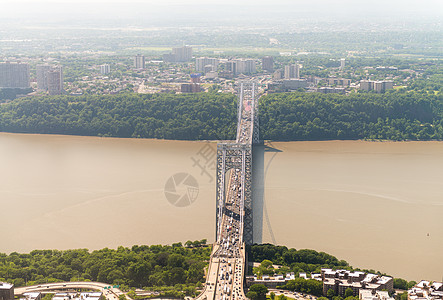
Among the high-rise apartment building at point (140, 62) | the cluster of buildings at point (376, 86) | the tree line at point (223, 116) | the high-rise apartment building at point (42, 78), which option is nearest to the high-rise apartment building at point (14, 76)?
the high-rise apartment building at point (42, 78)

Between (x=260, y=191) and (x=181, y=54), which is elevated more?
(x=181, y=54)

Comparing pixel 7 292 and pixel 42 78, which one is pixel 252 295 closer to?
pixel 7 292

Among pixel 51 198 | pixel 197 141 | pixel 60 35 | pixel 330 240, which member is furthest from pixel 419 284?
pixel 60 35

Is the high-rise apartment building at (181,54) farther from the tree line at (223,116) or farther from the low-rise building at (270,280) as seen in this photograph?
the low-rise building at (270,280)

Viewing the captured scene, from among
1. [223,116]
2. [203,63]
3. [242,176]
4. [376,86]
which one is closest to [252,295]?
[242,176]

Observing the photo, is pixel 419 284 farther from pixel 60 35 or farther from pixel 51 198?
pixel 60 35

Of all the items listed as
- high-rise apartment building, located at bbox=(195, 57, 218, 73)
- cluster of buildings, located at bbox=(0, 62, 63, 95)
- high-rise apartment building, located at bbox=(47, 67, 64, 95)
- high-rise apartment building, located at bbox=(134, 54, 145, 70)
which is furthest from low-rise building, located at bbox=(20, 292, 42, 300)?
high-rise apartment building, located at bbox=(134, 54, 145, 70)

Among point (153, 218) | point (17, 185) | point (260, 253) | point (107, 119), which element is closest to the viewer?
point (260, 253)
